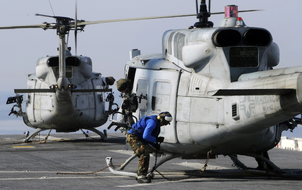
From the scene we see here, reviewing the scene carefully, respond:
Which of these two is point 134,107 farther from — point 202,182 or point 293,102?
point 293,102

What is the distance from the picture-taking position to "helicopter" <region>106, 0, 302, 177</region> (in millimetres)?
8000

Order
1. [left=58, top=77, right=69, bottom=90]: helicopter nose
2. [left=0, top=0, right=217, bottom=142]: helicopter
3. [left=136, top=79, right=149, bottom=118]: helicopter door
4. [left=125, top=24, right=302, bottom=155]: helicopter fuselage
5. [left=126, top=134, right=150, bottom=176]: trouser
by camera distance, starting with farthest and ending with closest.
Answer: [left=0, top=0, right=217, bottom=142]: helicopter
[left=58, top=77, right=69, bottom=90]: helicopter nose
[left=136, top=79, right=149, bottom=118]: helicopter door
[left=126, top=134, right=150, bottom=176]: trouser
[left=125, top=24, right=302, bottom=155]: helicopter fuselage

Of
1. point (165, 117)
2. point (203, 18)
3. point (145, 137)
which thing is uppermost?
point (203, 18)

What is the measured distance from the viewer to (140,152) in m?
9.25

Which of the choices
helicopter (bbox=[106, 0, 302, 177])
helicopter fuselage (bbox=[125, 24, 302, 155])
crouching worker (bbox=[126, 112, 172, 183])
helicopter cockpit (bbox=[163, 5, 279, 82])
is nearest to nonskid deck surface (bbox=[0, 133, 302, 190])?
crouching worker (bbox=[126, 112, 172, 183])

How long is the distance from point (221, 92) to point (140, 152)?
98.3 inches

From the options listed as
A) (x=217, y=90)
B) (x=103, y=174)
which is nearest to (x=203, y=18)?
(x=217, y=90)

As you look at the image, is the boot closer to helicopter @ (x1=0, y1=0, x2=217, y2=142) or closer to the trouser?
the trouser

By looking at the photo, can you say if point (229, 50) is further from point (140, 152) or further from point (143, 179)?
point (143, 179)

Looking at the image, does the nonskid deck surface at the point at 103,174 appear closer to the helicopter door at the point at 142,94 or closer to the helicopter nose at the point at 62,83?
the helicopter door at the point at 142,94

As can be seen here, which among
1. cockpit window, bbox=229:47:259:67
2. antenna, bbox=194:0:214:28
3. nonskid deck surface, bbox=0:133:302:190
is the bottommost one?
nonskid deck surface, bbox=0:133:302:190

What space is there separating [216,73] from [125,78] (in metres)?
3.90

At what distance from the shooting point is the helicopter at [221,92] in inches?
315

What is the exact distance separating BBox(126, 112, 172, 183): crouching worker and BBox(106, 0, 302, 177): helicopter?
1.64ft
